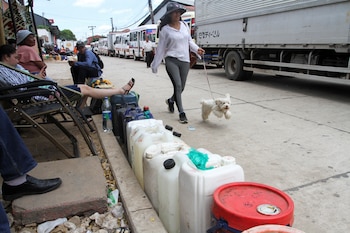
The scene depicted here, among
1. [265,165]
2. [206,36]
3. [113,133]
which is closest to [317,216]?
[265,165]

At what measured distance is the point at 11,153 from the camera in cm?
175

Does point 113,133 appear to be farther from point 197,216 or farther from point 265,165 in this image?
point 197,216

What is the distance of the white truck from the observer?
5.82 metres

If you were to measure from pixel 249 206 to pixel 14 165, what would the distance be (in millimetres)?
1461

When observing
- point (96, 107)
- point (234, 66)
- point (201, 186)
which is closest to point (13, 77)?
point (96, 107)

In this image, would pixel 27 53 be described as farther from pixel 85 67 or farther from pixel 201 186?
pixel 201 186

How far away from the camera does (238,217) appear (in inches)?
49.4

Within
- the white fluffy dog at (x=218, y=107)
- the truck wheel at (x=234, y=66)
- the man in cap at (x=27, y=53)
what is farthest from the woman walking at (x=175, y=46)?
the truck wheel at (x=234, y=66)

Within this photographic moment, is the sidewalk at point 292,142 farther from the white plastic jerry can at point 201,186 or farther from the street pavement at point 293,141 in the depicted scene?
the white plastic jerry can at point 201,186

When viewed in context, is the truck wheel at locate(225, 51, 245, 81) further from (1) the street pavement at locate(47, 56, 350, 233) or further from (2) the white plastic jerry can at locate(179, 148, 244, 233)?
(2) the white plastic jerry can at locate(179, 148, 244, 233)

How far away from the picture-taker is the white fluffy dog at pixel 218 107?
3992 millimetres

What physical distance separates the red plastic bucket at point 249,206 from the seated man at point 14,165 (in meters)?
1.12

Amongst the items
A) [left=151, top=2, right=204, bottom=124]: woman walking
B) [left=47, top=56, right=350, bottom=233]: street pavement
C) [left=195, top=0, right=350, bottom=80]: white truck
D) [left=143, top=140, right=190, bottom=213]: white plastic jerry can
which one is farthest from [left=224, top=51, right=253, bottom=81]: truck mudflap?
[left=143, top=140, right=190, bottom=213]: white plastic jerry can

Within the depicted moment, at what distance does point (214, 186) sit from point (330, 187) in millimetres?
1503
